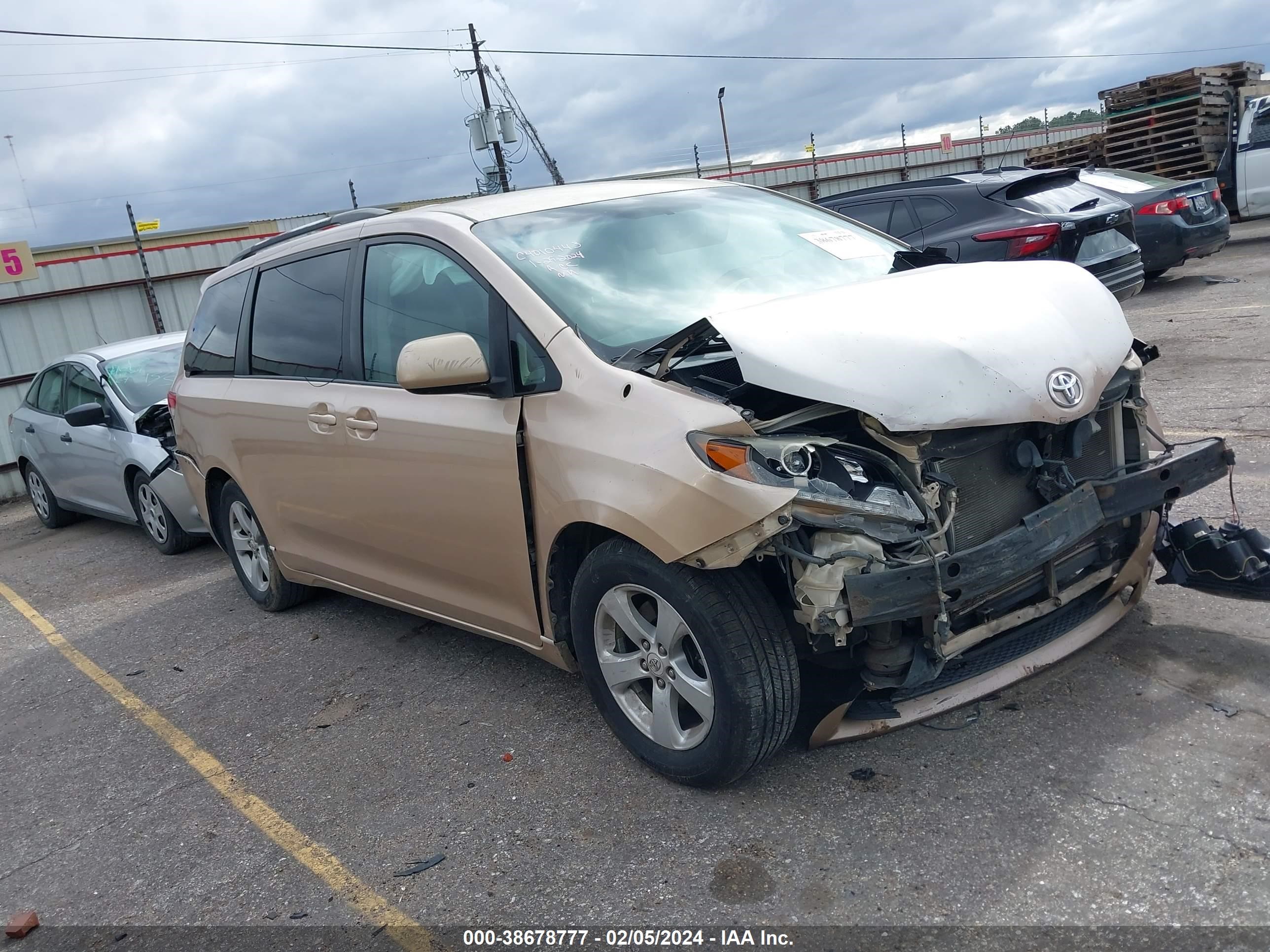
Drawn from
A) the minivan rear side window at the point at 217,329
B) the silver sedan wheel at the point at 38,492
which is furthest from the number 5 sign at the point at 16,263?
the minivan rear side window at the point at 217,329

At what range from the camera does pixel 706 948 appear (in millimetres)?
2635

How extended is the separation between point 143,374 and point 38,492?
2931 millimetres

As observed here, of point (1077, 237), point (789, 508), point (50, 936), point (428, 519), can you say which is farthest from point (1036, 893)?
point (1077, 237)

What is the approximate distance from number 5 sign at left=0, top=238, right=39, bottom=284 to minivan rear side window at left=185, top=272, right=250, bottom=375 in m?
8.63

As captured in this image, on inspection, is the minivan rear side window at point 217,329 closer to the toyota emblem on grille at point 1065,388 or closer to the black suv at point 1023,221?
the toyota emblem on grille at point 1065,388

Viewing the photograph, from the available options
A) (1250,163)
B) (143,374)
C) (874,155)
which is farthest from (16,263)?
(874,155)

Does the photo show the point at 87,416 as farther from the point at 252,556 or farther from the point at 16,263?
the point at 16,263

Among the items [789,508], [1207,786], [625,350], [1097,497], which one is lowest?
[1207,786]

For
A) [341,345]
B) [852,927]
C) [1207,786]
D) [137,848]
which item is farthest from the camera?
[341,345]

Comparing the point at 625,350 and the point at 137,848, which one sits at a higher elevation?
the point at 625,350

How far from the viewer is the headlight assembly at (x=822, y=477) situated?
2.82m

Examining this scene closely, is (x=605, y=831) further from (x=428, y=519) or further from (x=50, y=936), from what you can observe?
(x=50, y=936)

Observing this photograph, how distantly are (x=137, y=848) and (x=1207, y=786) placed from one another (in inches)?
132

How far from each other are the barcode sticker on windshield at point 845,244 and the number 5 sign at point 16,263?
11894mm
